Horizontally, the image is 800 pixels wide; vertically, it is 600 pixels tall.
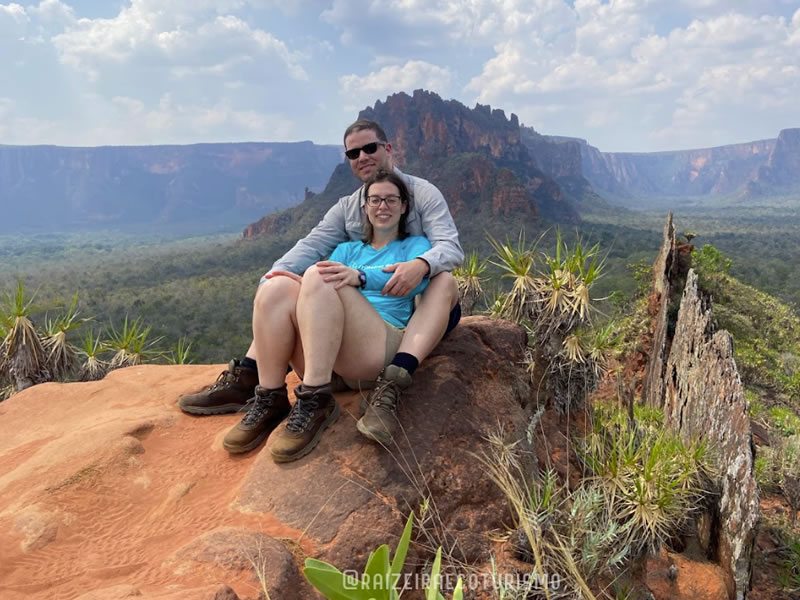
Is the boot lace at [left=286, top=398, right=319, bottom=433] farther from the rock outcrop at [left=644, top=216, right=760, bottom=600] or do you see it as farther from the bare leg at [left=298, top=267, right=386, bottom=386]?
the rock outcrop at [left=644, top=216, right=760, bottom=600]

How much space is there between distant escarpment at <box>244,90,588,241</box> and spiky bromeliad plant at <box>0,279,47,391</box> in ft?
129

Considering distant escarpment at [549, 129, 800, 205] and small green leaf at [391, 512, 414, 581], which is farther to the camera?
distant escarpment at [549, 129, 800, 205]

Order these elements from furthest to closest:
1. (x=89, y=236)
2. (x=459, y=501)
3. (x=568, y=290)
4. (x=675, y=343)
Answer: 1. (x=89, y=236)
2. (x=675, y=343)
3. (x=568, y=290)
4. (x=459, y=501)

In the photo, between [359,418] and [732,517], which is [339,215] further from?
[732,517]

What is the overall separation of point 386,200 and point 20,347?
4.72m

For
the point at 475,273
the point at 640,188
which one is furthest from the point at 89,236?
the point at 640,188

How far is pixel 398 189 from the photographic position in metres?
2.82

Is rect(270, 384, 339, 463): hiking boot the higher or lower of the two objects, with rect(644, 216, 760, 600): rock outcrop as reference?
higher

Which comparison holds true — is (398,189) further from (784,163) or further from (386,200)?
(784,163)

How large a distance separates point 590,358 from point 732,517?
1500mm

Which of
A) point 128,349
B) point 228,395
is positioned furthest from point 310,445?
point 128,349

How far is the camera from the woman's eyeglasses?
2.79m

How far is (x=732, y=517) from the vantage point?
2.64m

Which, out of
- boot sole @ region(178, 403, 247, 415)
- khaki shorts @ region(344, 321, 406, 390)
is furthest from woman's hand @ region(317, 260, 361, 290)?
boot sole @ region(178, 403, 247, 415)
